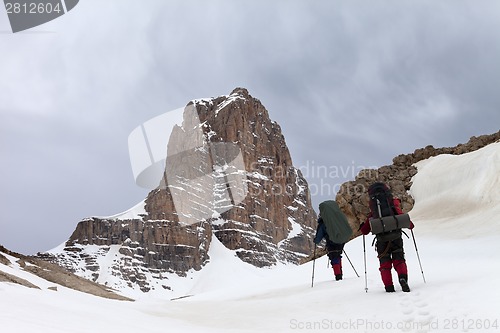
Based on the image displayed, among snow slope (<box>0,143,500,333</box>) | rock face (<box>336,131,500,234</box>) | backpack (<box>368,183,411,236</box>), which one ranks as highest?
rock face (<box>336,131,500,234</box>)

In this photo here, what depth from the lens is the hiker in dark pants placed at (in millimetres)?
13930

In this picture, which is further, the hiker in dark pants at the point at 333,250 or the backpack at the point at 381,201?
the hiker in dark pants at the point at 333,250

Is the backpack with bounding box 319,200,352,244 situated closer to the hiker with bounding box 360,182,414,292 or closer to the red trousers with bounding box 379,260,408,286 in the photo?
the hiker with bounding box 360,182,414,292

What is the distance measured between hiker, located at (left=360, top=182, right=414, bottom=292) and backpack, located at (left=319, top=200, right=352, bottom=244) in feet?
13.4

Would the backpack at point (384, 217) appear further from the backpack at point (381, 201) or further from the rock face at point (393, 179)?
the rock face at point (393, 179)

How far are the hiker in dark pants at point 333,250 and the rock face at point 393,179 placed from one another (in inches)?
482

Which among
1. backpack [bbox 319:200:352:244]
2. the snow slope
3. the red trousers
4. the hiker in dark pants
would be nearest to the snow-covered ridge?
the snow slope

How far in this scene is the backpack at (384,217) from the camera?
30.5 ft

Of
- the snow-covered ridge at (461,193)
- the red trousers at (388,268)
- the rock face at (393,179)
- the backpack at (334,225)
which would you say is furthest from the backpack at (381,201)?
the rock face at (393,179)

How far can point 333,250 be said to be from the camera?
1402 cm

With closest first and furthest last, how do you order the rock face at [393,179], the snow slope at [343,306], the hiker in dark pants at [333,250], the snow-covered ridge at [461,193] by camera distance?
the snow slope at [343,306] → the hiker in dark pants at [333,250] → the snow-covered ridge at [461,193] → the rock face at [393,179]

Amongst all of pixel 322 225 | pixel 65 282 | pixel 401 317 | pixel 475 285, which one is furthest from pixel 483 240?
pixel 65 282

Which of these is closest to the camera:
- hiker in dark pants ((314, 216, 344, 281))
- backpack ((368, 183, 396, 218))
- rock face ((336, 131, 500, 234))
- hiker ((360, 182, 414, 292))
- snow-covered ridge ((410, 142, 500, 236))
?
hiker ((360, 182, 414, 292))

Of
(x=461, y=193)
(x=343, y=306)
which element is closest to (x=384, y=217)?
(x=343, y=306)
